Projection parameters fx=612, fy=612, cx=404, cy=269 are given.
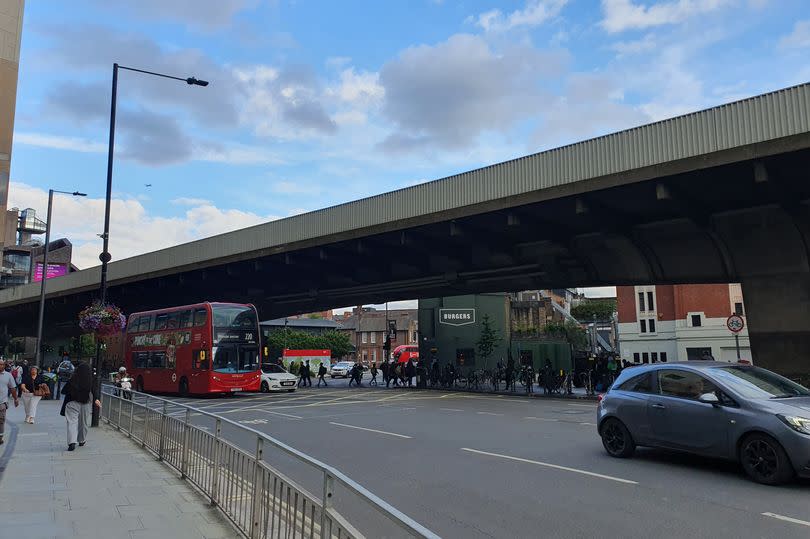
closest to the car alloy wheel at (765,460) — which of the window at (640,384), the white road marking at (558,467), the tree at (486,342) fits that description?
the white road marking at (558,467)

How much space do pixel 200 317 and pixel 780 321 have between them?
2067 centimetres

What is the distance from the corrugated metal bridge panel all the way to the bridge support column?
5.52 metres

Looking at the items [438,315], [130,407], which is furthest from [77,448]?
[438,315]

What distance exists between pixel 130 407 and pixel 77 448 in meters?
1.43

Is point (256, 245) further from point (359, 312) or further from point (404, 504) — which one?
point (359, 312)

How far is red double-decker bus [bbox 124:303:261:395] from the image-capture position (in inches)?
962

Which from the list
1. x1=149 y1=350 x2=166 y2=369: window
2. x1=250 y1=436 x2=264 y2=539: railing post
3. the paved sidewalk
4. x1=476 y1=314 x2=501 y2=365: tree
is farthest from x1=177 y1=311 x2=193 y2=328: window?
x1=250 y1=436 x2=264 y2=539: railing post

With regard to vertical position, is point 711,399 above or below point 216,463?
above

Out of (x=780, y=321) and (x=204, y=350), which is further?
(x=204, y=350)

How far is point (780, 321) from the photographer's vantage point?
18.8 meters

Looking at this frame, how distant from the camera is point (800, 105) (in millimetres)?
14719

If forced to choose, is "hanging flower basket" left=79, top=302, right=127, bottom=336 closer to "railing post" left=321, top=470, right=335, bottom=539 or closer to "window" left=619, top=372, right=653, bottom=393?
"window" left=619, top=372, right=653, bottom=393

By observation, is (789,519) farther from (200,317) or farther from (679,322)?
(679,322)

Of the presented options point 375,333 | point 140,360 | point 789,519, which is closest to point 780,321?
point 789,519
